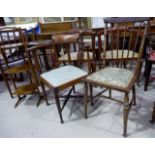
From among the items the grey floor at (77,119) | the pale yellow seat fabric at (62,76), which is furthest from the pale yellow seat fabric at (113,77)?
the grey floor at (77,119)

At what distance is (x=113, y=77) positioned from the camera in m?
1.59

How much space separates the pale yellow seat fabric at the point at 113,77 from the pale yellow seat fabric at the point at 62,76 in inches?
6.5

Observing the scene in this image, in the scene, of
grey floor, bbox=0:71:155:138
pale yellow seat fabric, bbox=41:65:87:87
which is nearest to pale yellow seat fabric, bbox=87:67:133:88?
pale yellow seat fabric, bbox=41:65:87:87

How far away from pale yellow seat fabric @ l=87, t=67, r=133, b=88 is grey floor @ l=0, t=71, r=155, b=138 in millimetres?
516

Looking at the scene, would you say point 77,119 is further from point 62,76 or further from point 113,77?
point 113,77

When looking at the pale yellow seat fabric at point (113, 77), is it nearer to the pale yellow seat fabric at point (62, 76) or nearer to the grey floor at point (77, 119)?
the pale yellow seat fabric at point (62, 76)

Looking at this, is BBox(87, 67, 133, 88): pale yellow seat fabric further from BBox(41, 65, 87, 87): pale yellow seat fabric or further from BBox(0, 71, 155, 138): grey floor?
BBox(0, 71, 155, 138): grey floor

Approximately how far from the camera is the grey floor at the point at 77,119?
1662mm

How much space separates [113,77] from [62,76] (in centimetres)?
56

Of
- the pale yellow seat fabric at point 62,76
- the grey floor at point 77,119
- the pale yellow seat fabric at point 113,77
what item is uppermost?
the pale yellow seat fabric at point 113,77

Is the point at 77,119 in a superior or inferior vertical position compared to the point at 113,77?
inferior

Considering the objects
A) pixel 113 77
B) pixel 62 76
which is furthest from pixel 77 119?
pixel 113 77

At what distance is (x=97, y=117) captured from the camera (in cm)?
187
